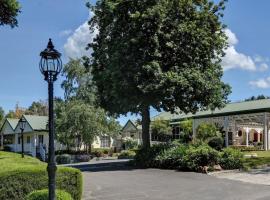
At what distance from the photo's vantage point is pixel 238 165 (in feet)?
77.6

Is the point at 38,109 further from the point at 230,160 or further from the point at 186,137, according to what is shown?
the point at 230,160

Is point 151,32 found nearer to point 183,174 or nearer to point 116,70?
point 116,70

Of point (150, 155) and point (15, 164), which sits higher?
point (15, 164)

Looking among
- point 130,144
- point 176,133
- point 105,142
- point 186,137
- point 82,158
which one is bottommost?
point 82,158

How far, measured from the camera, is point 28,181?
43.2ft

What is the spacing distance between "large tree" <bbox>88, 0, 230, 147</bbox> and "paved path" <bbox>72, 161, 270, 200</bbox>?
5807 millimetres

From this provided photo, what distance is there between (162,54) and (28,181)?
15.4 metres

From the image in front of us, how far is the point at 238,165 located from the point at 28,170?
13538 mm

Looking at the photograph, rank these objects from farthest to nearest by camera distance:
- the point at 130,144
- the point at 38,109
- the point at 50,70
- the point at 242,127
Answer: the point at 38,109 < the point at 130,144 < the point at 242,127 < the point at 50,70

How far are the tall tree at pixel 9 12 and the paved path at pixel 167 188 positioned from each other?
24.7 feet

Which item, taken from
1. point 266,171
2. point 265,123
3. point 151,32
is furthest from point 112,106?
point 265,123

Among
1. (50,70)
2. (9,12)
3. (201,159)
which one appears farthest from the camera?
(201,159)

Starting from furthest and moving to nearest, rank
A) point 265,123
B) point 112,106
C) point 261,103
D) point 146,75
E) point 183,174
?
point 261,103
point 265,123
point 112,106
point 146,75
point 183,174

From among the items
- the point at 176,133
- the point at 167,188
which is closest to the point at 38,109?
the point at 176,133
